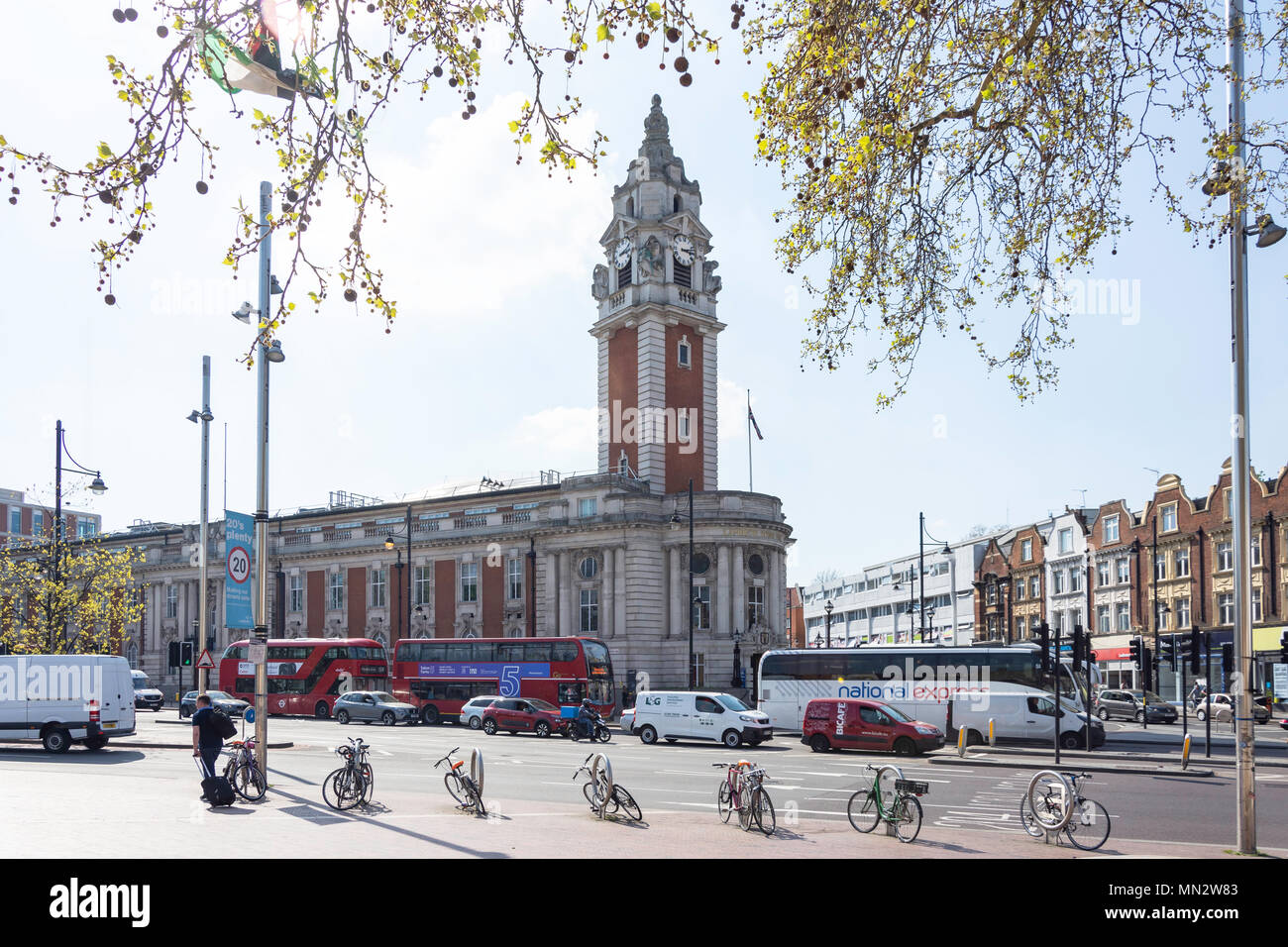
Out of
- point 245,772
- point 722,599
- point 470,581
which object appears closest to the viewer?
point 245,772

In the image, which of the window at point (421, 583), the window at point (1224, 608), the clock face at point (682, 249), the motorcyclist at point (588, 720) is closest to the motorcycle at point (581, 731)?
the motorcyclist at point (588, 720)

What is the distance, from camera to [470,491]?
69812mm

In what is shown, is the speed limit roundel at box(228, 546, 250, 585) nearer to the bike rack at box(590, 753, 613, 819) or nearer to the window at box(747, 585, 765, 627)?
the bike rack at box(590, 753, 613, 819)

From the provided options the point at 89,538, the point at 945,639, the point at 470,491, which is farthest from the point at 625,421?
the point at 945,639

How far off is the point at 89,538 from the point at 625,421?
3389 centimetres

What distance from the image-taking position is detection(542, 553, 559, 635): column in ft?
197

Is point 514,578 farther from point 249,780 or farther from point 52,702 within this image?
point 249,780

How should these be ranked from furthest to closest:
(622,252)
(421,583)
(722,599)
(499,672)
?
1. (421,583)
2. (622,252)
3. (722,599)
4. (499,672)

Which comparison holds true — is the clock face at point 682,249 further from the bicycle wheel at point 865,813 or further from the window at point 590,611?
the bicycle wheel at point 865,813

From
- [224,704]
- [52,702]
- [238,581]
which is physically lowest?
[224,704]

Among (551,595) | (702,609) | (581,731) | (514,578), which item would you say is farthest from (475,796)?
(514,578)

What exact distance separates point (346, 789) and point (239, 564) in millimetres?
6804

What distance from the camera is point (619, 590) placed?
57.7 meters

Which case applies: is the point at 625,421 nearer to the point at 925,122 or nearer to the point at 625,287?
the point at 625,287
